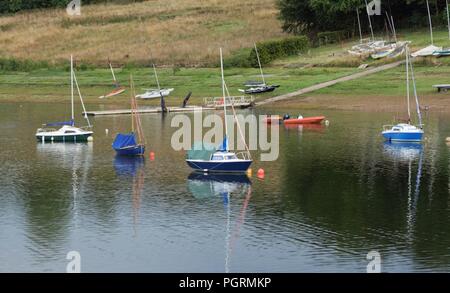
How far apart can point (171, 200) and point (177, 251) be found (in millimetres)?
14470

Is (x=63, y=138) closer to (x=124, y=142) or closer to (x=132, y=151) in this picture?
(x=124, y=142)

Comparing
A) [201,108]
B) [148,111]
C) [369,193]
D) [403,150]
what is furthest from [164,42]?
[369,193]

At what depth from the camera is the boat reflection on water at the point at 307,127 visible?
11144 cm

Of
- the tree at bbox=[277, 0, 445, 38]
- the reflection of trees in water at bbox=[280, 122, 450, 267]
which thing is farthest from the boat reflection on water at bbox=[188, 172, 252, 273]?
the tree at bbox=[277, 0, 445, 38]

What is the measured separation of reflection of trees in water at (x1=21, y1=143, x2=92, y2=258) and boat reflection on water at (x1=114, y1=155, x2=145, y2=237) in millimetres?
3106

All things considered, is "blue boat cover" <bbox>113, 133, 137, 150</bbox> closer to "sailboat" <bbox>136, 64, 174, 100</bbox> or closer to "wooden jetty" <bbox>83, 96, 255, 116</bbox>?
"wooden jetty" <bbox>83, 96, 255, 116</bbox>

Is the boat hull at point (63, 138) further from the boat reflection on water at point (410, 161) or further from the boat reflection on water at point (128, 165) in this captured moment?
the boat reflection on water at point (410, 161)

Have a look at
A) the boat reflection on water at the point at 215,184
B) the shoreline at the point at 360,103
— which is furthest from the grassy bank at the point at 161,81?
the boat reflection on water at the point at 215,184

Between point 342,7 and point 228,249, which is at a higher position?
point 342,7

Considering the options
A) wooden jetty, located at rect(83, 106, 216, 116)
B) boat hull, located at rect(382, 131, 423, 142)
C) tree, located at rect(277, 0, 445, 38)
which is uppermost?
tree, located at rect(277, 0, 445, 38)

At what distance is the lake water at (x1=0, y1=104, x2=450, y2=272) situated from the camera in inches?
2269

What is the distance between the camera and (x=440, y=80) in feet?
428
